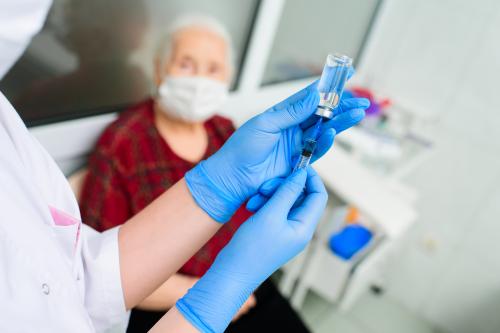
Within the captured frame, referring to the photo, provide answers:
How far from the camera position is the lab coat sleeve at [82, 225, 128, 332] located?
758mm

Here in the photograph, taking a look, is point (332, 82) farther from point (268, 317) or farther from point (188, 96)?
point (268, 317)

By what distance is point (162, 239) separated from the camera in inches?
30.8

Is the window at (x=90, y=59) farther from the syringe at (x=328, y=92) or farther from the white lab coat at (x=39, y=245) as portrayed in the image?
the syringe at (x=328, y=92)

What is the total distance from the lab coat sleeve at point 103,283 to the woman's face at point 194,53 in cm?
66

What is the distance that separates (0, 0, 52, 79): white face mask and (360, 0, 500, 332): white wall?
6.86 ft

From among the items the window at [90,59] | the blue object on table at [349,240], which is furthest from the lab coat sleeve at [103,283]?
the blue object on table at [349,240]

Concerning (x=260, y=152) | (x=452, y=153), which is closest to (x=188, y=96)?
(x=260, y=152)

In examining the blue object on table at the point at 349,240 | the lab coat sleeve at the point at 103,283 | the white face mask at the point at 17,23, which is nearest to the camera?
the white face mask at the point at 17,23

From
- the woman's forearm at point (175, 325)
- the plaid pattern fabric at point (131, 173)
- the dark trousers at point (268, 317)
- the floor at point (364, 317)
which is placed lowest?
the floor at point (364, 317)

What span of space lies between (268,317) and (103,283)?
719 millimetres

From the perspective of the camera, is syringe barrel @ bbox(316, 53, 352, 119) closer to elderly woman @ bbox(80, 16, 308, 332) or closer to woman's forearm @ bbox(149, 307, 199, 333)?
woman's forearm @ bbox(149, 307, 199, 333)

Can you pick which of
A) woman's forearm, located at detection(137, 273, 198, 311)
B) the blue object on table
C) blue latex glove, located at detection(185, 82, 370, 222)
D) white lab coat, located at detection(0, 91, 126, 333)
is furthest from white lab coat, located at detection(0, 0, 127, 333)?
the blue object on table

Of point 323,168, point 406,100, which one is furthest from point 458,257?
point 323,168

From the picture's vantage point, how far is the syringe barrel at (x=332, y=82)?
2.15 feet
